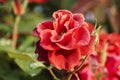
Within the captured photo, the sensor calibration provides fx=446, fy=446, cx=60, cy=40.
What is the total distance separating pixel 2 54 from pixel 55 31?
424mm

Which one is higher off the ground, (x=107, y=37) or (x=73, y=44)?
(x=73, y=44)

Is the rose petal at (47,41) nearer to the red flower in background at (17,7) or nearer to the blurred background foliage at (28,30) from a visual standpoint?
the blurred background foliage at (28,30)

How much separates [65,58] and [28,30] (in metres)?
→ 0.74

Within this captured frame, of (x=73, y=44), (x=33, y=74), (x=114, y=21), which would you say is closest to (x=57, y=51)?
(x=73, y=44)

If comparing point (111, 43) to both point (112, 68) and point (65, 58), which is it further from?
point (65, 58)

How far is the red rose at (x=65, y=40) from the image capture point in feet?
2.60

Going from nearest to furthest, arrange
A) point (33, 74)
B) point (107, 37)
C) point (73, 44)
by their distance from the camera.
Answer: point (73, 44)
point (33, 74)
point (107, 37)

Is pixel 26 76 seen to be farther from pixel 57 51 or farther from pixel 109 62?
pixel 57 51

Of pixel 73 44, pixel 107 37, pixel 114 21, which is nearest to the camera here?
pixel 73 44

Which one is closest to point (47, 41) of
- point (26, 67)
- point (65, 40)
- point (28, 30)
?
point (65, 40)

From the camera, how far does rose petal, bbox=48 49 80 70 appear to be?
79 cm

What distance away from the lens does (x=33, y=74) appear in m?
1.04

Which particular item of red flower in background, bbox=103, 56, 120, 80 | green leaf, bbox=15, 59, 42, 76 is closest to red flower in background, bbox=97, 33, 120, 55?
red flower in background, bbox=103, 56, 120, 80

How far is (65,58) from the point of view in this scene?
31.8 inches
